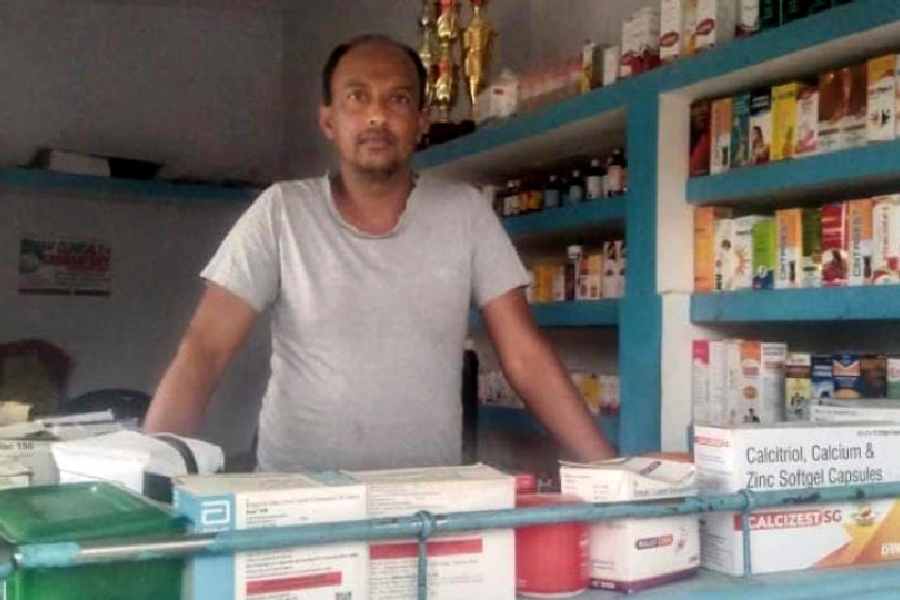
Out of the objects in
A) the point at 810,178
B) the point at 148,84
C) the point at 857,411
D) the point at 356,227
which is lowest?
the point at 857,411

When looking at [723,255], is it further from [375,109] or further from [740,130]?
[375,109]

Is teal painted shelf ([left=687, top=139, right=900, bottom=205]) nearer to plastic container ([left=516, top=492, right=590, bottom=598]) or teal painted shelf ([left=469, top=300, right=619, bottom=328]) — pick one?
teal painted shelf ([left=469, top=300, right=619, bottom=328])

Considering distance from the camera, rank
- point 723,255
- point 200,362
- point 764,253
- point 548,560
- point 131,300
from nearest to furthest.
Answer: point 548,560, point 200,362, point 764,253, point 723,255, point 131,300

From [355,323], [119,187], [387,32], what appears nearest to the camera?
[355,323]

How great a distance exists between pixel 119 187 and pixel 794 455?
3.84m

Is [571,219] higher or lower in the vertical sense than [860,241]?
higher

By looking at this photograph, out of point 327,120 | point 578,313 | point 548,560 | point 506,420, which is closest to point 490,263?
point 327,120

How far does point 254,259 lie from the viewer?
1488 mm

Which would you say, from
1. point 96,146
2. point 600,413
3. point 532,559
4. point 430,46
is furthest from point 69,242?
point 532,559

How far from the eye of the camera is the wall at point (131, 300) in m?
4.52

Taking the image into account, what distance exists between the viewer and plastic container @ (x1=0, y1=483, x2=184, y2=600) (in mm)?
667

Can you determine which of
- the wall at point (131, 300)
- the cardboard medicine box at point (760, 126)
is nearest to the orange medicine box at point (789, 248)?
the cardboard medicine box at point (760, 126)

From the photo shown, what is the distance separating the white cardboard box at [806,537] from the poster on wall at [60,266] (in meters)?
4.06

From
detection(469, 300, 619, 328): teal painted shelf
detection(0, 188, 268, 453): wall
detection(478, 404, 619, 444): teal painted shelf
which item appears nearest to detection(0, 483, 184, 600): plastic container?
detection(469, 300, 619, 328): teal painted shelf
